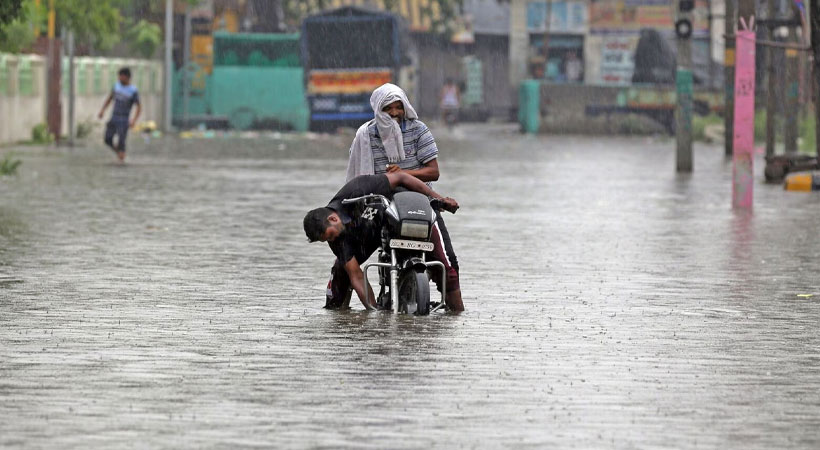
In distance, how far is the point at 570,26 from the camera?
67750 mm

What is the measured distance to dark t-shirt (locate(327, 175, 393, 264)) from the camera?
11.4m

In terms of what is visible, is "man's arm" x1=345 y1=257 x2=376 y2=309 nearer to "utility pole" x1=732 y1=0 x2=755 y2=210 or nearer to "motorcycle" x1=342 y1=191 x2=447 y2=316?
"motorcycle" x1=342 y1=191 x2=447 y2=316

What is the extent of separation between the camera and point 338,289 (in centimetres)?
1162

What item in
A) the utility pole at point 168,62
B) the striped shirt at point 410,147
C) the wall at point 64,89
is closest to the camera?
the striped shirt at point 410,147

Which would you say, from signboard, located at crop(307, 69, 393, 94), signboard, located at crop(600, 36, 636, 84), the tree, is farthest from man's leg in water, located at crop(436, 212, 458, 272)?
signboard, located at crop(600, 36, 636, 84)

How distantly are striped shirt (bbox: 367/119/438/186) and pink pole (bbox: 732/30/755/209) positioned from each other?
10236mm

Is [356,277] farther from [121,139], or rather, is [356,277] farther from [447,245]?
[121,139]

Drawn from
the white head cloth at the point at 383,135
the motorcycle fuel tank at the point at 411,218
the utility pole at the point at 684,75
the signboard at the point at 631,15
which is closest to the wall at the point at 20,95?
the utility pole at the point at 684,75

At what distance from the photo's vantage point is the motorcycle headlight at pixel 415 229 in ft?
36.4

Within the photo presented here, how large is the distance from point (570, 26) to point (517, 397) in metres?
60.1

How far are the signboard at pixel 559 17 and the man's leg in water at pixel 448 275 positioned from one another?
2225 inches

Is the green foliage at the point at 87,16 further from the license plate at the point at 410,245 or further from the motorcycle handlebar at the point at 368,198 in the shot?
the license plate at the point at 410,245

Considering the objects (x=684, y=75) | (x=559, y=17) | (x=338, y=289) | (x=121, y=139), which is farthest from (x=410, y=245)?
(x=559, y=17)

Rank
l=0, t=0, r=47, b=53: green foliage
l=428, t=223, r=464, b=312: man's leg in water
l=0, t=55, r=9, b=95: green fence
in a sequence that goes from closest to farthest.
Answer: l=428, t=223, r=464, b=312: man's leg in water
l=0, t=0, r=47, b=53: green foliage
l=0, t=55, r=9, b=95: green fence
